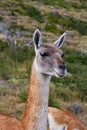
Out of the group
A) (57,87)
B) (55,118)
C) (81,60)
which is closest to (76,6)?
(81,60)

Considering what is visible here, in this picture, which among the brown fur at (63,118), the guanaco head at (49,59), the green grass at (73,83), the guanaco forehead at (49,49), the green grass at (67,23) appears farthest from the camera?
the green grass at (67,23)

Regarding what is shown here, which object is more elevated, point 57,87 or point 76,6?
point 57,87

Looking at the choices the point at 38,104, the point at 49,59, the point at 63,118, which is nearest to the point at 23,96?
the point at 63,118

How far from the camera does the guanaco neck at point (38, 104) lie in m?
6.43

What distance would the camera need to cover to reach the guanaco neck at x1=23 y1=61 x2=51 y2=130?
643 cm

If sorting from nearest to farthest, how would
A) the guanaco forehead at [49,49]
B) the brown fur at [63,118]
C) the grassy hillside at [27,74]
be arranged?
the guanaco forehead at [49,49]
the brown fur at [63,118]
the grassy hillside at [27,74]

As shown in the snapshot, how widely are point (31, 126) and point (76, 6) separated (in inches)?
2628

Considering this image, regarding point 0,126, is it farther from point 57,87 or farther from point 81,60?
point 81,60

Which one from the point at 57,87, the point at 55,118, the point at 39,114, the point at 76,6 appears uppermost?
the point at 39,114

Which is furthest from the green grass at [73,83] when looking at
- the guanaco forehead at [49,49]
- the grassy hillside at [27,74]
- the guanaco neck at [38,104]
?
the guanaco neck at [38,104]

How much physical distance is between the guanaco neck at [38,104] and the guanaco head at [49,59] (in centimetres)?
11

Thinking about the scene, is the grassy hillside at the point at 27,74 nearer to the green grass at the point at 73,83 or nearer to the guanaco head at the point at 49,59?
the green grass at the point at 73,83

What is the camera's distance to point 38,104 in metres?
6.45

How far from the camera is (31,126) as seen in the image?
6.44 meters
